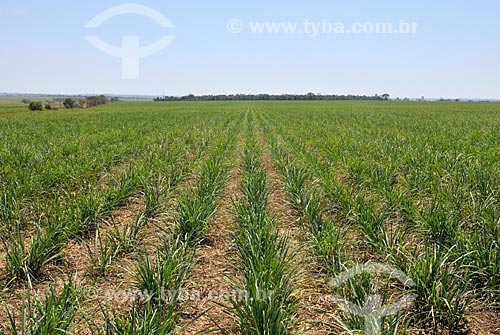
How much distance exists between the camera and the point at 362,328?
2543 millimetres

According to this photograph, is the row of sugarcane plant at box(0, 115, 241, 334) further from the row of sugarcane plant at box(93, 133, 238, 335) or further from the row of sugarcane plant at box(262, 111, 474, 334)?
the row of sugarcane plant at box(262, 111, 474, 334)

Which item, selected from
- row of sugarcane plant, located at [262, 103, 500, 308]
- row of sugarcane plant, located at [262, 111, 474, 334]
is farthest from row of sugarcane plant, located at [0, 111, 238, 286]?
row of sugarcane plant, located at [262, 103, 500, 308]

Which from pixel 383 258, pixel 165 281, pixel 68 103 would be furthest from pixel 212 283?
pixel 68 103

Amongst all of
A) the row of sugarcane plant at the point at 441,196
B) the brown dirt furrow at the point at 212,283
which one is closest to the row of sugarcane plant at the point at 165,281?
the brown dirt furrow at the point at 212,283
